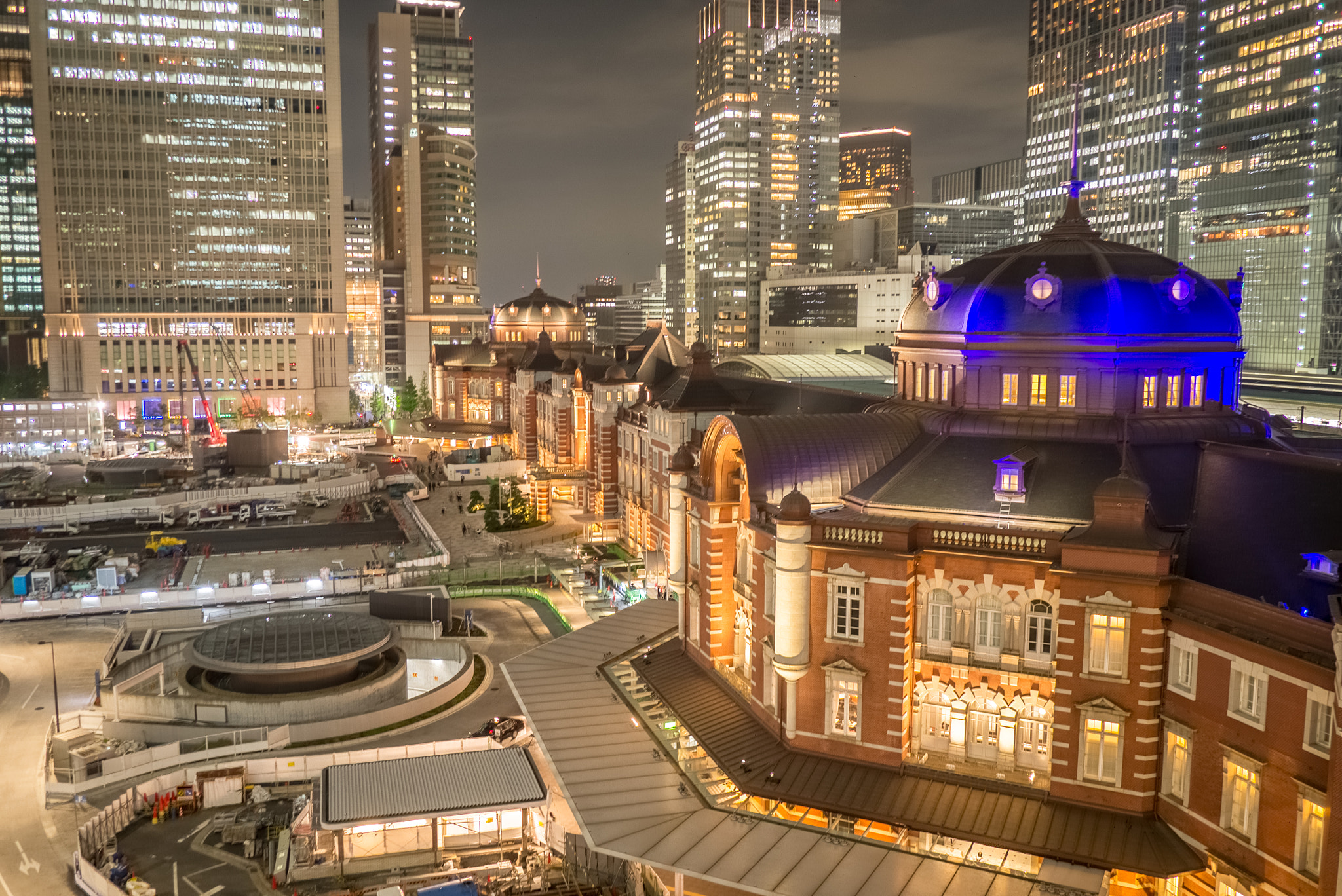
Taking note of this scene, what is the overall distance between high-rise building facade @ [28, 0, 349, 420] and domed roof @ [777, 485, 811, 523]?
168 meters

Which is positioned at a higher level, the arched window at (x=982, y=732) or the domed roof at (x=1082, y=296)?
the domed roof at (x=1082, y=296)

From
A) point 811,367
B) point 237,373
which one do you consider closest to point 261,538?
point 811,367

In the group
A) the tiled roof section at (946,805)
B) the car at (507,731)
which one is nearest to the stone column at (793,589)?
the tiled roof section at (946,805)

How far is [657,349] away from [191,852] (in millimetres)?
68922

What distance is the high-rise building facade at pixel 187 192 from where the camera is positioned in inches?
7111

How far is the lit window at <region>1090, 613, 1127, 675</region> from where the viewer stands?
34.9m

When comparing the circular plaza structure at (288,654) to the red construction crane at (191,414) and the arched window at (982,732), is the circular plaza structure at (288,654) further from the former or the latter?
the red construction crane at (191,414)

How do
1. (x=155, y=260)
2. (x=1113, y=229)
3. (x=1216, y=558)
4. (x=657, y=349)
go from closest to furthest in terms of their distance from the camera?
(x=1216, y=558) < (x=657, y=349) < (x=1113, y=229) < (x=155, y=260)

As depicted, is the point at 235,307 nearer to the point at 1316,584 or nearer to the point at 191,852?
the point at 191,852

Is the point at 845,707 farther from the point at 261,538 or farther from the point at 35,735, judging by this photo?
the point at 261,538

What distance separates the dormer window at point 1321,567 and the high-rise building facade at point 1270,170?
116568 mm

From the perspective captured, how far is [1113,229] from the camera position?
17412 cm

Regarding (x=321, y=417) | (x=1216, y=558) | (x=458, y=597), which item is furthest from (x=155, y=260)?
(x=1216, y=558)

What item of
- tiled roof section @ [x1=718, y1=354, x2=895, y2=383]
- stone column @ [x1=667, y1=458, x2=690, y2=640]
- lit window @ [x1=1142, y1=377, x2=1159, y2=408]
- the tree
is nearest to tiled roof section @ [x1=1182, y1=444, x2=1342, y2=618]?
lit window @ [x1=1142, y1=377, x2=1159, y2=408]
